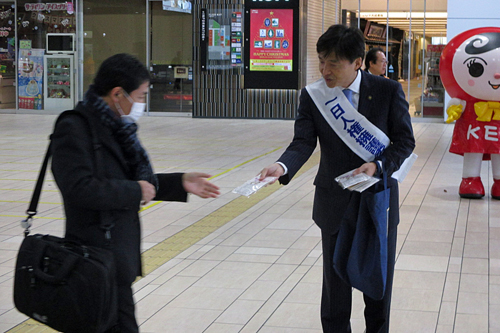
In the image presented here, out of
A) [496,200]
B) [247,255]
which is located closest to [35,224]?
[247,255]

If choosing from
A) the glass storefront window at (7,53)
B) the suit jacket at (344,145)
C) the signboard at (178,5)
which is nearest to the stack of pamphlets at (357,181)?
the suit jacket at (344,145)

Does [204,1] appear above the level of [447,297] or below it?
above

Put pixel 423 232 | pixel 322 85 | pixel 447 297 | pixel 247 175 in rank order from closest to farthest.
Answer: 1. pixel 322 85
2. pixel 447 297
3. pixel 423 232
4. pixel 247 175

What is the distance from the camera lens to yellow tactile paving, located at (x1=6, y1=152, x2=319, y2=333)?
391 cm

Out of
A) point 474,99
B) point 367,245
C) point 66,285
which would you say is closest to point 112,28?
point 474,99

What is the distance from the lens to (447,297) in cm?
436

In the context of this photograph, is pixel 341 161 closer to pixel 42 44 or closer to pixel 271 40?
pixel 271 40

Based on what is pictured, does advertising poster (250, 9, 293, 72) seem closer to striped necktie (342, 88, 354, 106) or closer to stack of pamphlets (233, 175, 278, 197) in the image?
striped necktie (342, 88, 354, 106)

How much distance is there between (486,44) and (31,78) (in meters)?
15.3

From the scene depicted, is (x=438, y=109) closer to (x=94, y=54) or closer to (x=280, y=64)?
(x=280, y=64)

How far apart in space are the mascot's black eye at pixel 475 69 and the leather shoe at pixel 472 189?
1.21 m

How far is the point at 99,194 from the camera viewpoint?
2289 mm

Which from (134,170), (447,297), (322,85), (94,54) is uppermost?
(94,54)

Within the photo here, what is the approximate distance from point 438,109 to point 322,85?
16.0m
